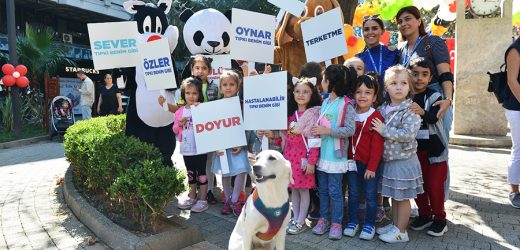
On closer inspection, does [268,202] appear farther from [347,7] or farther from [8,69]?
[8,69]

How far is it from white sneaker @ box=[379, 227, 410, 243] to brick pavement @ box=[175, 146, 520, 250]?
4cm

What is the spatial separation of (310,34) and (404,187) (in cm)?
196

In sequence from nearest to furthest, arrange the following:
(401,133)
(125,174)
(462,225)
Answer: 1. (401,133)
2. (125,174)
3. (462,225)

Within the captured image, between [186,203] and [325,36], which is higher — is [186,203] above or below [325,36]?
below

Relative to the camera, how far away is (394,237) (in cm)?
344

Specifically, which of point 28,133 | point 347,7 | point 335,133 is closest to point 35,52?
point 28,133

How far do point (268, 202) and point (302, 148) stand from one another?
1.23 m

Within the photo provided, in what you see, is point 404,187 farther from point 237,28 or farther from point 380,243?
point 237,28

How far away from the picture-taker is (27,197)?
507 cm

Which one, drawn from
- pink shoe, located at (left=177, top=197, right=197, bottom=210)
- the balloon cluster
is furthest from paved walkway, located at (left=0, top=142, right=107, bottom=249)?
the balloon cluster

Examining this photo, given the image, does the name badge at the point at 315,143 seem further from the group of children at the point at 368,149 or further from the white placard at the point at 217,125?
the white placard at the point at 217,125

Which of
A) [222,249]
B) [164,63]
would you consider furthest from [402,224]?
[164,63]

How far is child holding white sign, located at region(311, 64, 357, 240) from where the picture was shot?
11.5 feet

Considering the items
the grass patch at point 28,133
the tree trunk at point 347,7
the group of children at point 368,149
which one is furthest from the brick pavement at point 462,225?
the grass patch at point 28,133
